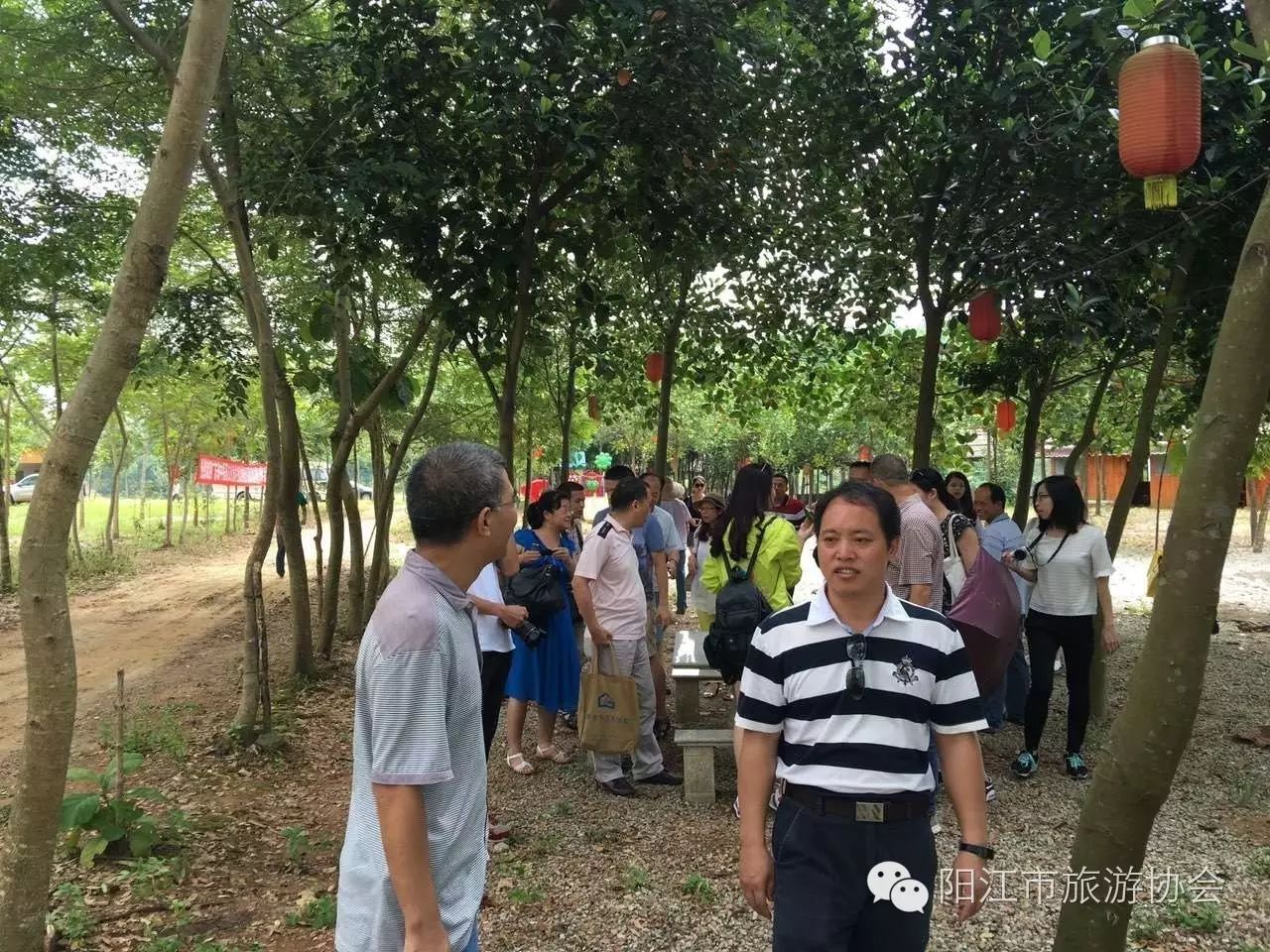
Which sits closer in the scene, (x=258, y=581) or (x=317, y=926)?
(x=317, y=926)

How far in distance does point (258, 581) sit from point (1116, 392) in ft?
34.8

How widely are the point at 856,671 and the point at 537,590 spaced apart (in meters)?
3.12

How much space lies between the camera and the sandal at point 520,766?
5.04 metres

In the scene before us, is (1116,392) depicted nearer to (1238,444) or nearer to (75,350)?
(1238,444)

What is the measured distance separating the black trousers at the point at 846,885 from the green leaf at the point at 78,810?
3309 millimetres

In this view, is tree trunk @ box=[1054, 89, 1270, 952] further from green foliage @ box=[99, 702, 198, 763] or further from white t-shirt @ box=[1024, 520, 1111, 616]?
green foliage @ box=[99, 702, 198, 763]

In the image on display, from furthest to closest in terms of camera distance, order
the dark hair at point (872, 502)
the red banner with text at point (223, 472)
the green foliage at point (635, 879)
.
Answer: the red banner with text at point (223, 472) → the green foliage at point (635, 879) → the dark hair at point (872, 502)

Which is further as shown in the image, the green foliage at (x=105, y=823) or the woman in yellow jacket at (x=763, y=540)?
the woman in yellow jacket at (x=763, y=540)

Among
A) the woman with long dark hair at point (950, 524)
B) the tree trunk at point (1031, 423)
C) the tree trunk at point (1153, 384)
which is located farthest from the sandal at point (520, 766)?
the tree trunk at point (1031, 423)

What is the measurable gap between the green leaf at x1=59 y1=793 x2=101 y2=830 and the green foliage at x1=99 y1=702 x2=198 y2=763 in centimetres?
121

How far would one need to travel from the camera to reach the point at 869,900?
1.92m

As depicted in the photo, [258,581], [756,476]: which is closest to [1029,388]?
[756,476]

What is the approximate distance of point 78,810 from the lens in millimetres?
3756

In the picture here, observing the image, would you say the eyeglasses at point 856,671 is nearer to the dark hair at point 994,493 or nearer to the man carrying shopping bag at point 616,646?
the man carrying shopping bag at point 616,646
